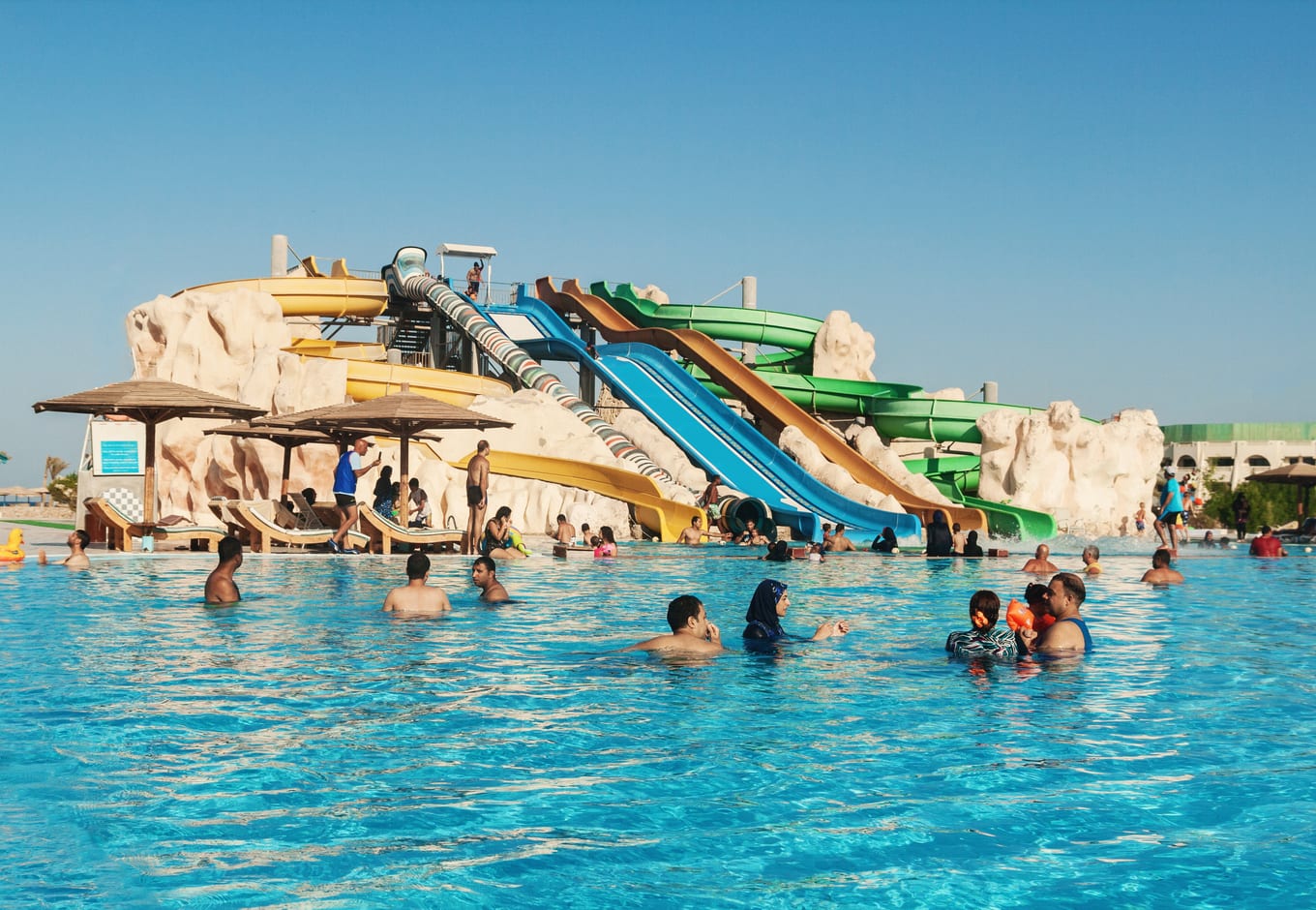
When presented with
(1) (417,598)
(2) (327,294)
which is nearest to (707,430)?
(2) (327,294)

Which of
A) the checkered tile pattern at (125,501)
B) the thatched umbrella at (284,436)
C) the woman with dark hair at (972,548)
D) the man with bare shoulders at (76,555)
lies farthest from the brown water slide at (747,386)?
the man with bare shoulders at (76,555)

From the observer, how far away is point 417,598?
9758 mm

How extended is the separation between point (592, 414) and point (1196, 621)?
61.7 feet

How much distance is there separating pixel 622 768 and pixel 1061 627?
3.86m

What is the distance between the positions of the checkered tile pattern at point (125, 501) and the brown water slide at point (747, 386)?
48.6 ft

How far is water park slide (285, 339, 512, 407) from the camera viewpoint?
88.6ft

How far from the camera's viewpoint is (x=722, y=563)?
17.2 metres

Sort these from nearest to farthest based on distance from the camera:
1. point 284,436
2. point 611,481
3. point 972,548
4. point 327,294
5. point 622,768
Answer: point 622,768 < point 972,548 < point 284,436 < point 611,481 < point 327,294

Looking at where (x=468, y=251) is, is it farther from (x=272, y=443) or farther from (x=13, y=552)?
(x=13, y=552)

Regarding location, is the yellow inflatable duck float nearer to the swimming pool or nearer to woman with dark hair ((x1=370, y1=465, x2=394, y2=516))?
woman with dark hair ((x1=370, y1=465, x2=394, y2=516))

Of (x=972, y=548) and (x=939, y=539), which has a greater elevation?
(x=939, y=539)

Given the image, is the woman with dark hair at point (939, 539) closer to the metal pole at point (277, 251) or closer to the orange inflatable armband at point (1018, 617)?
the orange inflatable armband at point (1018, 617)

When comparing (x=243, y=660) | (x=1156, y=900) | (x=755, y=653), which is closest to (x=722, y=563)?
(x=755, y=653)

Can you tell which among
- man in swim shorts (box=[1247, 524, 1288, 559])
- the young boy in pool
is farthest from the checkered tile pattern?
man in swim shorts (box=[1247, 524, 1288, 559])
